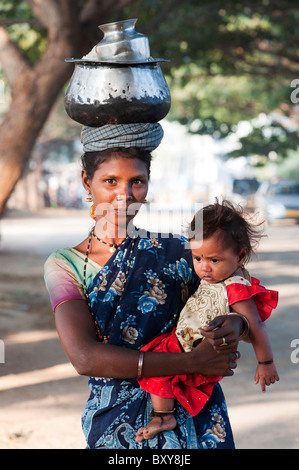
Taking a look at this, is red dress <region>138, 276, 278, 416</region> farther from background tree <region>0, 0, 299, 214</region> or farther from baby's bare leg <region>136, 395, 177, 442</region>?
background tree <region>0, 0, 299, 214</region>

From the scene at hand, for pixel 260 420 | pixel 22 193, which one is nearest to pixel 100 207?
pixel 260 420

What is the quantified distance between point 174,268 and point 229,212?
25 centimetres

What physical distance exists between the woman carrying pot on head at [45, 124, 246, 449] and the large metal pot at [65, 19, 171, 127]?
0.05 metres

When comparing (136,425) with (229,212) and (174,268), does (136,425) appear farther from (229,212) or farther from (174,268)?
(229,212)

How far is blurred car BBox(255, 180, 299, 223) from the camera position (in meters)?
23.0

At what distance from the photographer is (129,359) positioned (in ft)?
6.24

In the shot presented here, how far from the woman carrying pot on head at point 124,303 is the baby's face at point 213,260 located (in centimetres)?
7

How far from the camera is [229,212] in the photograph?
2.15m

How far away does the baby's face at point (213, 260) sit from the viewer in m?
2.07

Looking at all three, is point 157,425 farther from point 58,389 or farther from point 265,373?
point 58,389

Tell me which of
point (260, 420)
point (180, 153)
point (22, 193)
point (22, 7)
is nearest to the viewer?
point (260, 420)

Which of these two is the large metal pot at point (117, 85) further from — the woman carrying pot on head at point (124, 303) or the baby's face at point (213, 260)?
the baby's face at point (213, 260)

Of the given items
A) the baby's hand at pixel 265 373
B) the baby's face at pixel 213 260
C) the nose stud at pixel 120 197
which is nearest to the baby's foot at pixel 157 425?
the baby's hand at pixel 265 373

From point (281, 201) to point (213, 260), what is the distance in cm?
2154
